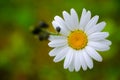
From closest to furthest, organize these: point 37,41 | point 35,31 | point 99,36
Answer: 1. point 35,31
2. point 99,36
3. point 37,41

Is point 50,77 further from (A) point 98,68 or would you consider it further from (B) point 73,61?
(B) point 73,61

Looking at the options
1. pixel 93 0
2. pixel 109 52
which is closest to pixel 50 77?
pixel 109 52

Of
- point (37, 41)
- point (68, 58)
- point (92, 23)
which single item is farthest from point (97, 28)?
point (37, 41)

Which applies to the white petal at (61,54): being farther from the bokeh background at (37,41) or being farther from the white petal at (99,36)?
the bokeh background at (37,41)

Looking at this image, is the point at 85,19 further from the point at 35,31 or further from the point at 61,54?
the point at 35,31

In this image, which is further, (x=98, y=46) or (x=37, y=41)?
(x=37, y=41)
